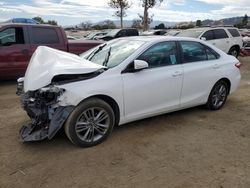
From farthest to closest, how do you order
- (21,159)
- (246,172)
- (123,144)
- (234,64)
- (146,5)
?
(146,5) < (234,64) < (123,144) < (21,159) < (246,172)

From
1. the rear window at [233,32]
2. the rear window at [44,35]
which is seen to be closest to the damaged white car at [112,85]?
the rear window at [44,35]

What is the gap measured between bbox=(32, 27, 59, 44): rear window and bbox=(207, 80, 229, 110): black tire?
17.1 feet

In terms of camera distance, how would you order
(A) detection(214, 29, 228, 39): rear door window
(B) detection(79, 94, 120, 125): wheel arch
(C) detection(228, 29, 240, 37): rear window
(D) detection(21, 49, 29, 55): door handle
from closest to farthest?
(B) detection(79, 94, 120, 125): wheel arch < (D) detection(21, 49, 29, 55): door handle < (A) detection(214, 29, 228, 39): rear door window < (C) detection(228, 29, 240, 37): rear window

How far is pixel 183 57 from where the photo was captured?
17.1 feet

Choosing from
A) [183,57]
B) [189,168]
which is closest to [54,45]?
[183,57]

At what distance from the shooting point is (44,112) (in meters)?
4.00

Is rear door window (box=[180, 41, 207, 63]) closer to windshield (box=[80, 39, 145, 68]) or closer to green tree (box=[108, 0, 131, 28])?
windshield (box=[80, 39, 145, 68])

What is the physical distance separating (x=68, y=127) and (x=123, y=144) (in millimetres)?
882

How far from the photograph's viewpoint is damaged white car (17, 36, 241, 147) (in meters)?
3.96

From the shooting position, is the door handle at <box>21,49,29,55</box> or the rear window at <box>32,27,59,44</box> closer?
the door handle at <box>21,49,29,55</box>

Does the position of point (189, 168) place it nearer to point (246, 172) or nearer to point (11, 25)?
point (246, 172)

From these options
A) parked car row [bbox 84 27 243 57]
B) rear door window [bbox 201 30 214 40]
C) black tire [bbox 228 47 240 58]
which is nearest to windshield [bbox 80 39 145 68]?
parked car row [bbox 84 27 243 57]

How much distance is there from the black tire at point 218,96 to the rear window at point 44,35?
17.1 feet

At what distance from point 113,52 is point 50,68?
1268 millimetres
